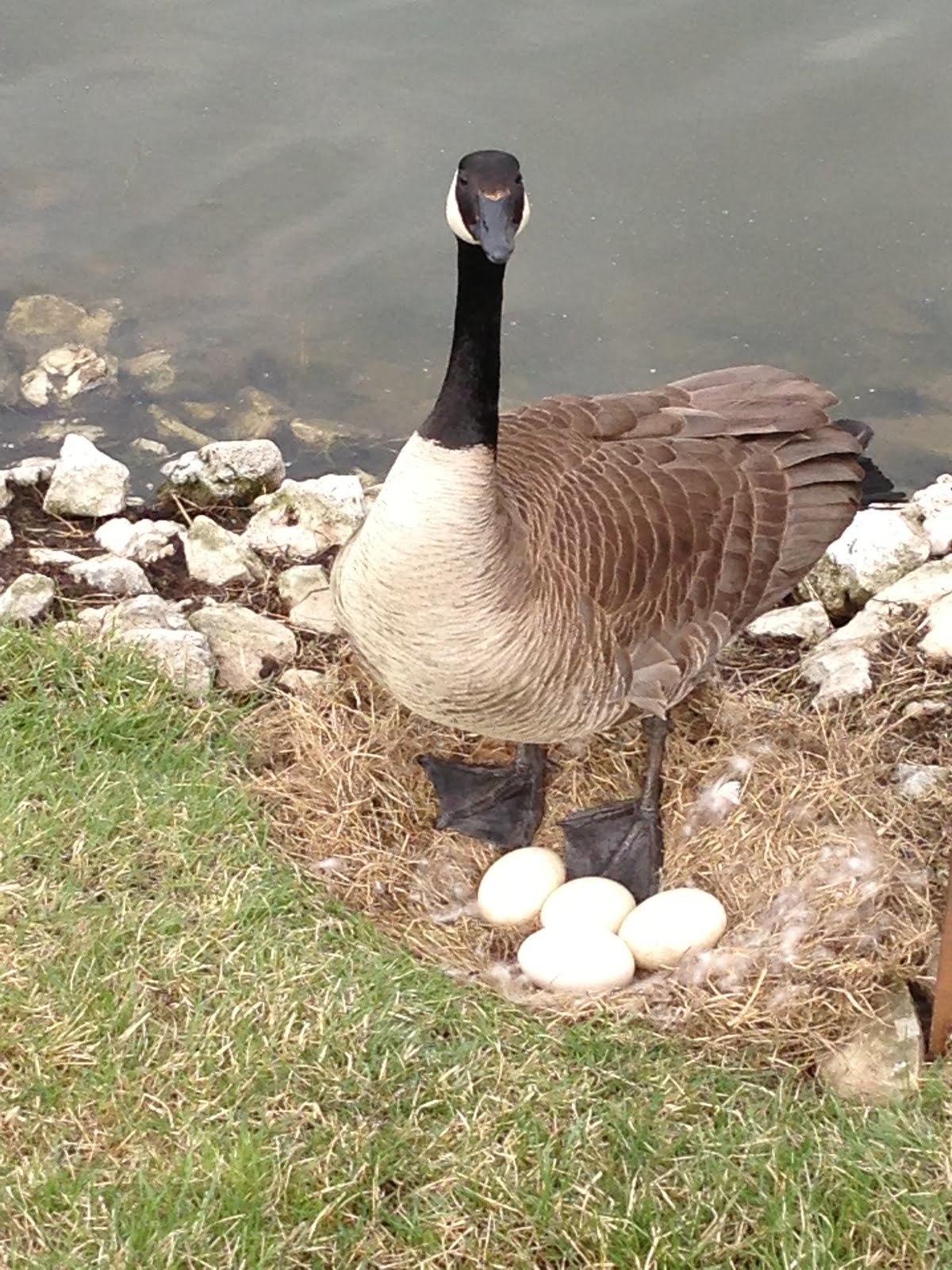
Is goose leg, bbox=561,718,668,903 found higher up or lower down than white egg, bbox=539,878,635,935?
lower down

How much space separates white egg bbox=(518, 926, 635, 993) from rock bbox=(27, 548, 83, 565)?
1.84 meters

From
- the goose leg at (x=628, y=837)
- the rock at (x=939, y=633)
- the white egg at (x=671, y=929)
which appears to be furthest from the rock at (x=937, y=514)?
the white egg at (x=671, y=929)

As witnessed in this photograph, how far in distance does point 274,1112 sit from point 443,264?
4.08m

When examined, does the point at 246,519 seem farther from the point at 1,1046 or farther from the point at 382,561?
the point at 1,1046

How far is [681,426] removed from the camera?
11.4 feet

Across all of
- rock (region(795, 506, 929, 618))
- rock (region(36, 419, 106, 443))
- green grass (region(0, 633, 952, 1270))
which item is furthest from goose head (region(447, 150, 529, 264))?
rock (region(36, 419, 106, 443))

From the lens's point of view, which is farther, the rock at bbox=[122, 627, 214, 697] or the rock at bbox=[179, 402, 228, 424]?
the rock at bbox=[179, 402, 228, 424]

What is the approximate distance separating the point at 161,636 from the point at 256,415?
2.19m

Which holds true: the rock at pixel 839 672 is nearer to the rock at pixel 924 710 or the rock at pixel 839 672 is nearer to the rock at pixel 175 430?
the rock at pixel 924 710

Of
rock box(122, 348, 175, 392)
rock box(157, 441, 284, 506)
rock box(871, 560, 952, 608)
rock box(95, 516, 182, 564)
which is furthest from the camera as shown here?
rock box(122, 348, 175, 392)

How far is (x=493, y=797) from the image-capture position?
11.7ft

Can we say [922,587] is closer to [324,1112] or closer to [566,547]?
[566,547]

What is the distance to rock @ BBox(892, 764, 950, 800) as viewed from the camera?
3488 mm

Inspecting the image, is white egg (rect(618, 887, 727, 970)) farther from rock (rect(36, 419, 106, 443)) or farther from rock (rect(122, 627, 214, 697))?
rock (rect(36, 419, 106, 443))
